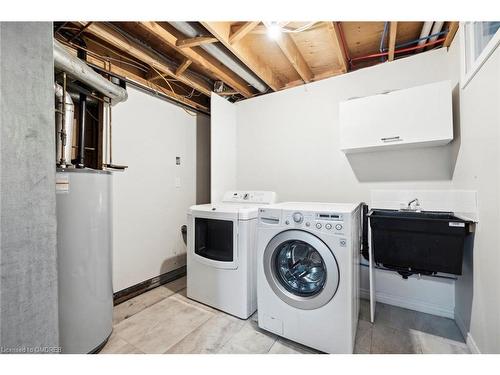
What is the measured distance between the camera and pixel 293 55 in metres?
2.10

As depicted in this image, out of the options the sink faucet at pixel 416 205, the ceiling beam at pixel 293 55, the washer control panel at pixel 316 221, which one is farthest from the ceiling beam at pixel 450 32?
the washer control panel at pixel 316 221

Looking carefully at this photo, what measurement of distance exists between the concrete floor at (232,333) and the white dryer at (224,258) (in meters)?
0.13

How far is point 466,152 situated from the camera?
1505 millimetres

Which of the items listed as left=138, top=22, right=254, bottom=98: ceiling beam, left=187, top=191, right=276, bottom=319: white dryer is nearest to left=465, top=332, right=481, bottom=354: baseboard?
left=187, top=191, right=276, bottom=319: white dryer

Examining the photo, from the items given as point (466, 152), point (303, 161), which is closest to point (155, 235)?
point (303, 161)

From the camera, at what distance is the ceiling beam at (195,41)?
177 centimetres

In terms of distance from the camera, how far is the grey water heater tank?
1.26 metres

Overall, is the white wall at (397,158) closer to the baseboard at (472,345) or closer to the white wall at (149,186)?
the baseboard at (472,345)

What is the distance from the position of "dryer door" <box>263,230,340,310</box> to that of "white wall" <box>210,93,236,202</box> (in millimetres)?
1281

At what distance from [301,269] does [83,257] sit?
1478 millimetres
